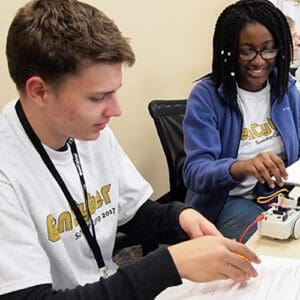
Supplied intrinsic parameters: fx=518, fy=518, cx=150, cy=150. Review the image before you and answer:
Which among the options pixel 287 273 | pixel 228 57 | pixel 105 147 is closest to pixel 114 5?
pixel 228 57

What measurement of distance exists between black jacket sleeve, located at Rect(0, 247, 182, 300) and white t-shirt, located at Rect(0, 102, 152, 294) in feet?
0.06

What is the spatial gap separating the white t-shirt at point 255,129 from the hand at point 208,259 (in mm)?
711

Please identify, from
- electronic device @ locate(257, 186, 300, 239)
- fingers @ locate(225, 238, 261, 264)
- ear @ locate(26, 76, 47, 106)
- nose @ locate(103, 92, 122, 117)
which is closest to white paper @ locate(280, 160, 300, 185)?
electronic device @ locate(257, 186, 300, 239)

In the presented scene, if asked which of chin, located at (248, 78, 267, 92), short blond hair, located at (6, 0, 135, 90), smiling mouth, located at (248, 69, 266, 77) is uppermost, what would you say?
short blond hair, located at (6, 0, 135, 90)

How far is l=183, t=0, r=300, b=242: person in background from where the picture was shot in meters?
1.54

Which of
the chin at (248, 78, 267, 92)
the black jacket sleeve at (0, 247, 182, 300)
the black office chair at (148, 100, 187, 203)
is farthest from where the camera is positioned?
the black office chair at (148, 100, 187, 203)

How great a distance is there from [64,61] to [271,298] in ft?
1.76

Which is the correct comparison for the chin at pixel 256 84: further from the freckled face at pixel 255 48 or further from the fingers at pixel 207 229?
the fingers at pixel 207 229

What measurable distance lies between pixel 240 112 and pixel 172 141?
381mm

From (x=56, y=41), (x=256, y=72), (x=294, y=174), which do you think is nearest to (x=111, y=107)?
(x=56, y=41)

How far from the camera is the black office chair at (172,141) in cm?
193

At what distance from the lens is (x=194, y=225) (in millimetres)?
1075

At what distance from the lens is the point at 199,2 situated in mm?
2990

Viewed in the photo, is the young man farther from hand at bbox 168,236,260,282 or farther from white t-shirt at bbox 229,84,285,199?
white t-shirt at bbox 229,84,285,199
